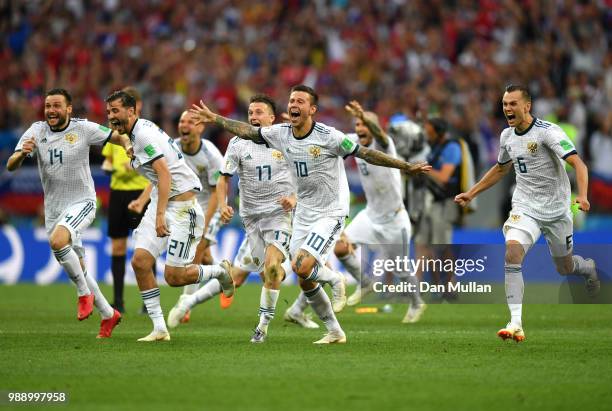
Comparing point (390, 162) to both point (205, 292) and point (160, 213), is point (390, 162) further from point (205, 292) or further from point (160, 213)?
point (205, 292)

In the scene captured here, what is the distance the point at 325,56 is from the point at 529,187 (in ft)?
50.2

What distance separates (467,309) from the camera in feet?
55.6

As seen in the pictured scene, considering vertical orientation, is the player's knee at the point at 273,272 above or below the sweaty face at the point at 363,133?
below

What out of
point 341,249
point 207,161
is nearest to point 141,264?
point 207,161

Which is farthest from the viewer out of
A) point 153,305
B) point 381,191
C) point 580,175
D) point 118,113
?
point 381,191

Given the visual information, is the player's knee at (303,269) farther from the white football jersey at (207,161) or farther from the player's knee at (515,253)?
the white football jersey at (207,161)

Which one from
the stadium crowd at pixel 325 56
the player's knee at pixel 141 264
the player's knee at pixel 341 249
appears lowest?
the player's knee at pixel 141 264

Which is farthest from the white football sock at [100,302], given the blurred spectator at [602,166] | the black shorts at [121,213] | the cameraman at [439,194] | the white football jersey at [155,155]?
the blurred spectator at [602,166]

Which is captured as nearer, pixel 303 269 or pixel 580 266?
pixel 303 269

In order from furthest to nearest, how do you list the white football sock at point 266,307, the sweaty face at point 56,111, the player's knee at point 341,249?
the player's knee at point 341,249 → the sweaty face at point 56,111 → the white football sock at point 266,307

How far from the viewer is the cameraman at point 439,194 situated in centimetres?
1778

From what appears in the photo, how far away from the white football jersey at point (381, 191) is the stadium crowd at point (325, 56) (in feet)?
25.5

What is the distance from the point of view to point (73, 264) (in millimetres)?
12250

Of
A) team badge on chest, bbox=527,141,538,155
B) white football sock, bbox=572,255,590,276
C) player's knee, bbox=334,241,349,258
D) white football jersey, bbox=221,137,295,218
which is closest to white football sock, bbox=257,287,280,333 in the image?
white football jersey, bbox=221,137,295,218
